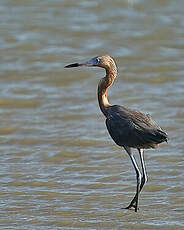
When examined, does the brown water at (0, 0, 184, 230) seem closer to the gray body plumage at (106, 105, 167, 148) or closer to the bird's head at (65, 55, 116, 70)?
the gray body plumage at (106, 105, 167, 148)

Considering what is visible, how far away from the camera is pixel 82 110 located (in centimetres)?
1195

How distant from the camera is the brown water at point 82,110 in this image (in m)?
8.35

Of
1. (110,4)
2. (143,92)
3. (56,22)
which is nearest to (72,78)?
(143,92)

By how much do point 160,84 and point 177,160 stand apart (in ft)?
11.2

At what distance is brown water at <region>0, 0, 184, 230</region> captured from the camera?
27.4ft

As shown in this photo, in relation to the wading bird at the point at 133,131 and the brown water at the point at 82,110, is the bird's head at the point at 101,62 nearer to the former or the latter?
the wading bird at the point at 133,131

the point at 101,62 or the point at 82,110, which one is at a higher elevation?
the point at 101,62

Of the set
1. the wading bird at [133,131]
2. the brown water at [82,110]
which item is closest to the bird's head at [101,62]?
the wading bird at [133,131]

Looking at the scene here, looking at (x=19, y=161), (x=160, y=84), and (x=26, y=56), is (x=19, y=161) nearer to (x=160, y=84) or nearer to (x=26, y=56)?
(x=160, y=84)

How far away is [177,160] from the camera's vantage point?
9.80 m

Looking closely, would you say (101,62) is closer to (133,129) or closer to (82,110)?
(133,129)

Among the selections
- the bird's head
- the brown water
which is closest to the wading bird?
the bird's head

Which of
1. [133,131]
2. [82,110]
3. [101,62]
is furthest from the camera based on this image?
[82,110]

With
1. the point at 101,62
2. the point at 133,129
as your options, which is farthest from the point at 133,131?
the point at 101,62
